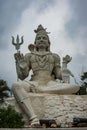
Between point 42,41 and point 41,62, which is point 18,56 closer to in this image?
point 41,62

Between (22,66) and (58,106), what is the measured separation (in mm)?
2325

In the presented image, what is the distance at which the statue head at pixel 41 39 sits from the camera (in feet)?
51.1

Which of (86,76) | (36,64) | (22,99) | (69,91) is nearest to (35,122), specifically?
(22,99)

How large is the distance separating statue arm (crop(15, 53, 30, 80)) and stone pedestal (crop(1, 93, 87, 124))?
1.42m

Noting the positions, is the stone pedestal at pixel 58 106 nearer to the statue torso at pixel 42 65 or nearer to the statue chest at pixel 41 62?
A: the statue torso at pixel 42 65

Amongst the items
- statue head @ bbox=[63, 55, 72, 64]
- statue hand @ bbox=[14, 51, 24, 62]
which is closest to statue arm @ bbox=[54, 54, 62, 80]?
statue head @ bbox=[63, 55, 72, 64]

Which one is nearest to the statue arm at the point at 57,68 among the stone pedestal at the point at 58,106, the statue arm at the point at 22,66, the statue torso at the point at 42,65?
the statue torso at the point at 42,65

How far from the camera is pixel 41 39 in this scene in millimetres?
15547

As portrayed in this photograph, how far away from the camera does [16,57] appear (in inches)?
588

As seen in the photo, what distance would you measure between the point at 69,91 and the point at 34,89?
3.98 feet

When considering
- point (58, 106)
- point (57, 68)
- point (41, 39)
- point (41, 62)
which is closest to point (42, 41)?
point (41, 39)

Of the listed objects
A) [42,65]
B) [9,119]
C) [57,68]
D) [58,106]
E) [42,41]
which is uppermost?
[42,41]

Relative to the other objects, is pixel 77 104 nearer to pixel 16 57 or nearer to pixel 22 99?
pixel 22 99

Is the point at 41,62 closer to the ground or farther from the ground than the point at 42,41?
closer to the ground
